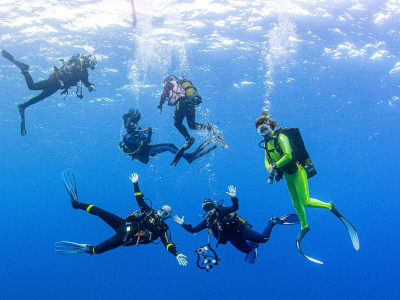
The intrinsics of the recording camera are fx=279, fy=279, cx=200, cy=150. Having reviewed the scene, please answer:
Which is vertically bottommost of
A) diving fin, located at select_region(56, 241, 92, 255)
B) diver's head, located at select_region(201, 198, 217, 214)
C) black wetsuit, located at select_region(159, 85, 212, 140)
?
diving fin, located at select_region(56, 241, 92, 255)

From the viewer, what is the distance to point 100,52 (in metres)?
19.6

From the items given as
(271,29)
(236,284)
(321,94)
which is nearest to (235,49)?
(271,29)

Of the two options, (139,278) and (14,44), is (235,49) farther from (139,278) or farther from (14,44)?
(139,278)

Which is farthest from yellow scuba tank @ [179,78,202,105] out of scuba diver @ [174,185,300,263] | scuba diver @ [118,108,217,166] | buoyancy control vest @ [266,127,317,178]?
scuba diver @ [174,185,300,263]

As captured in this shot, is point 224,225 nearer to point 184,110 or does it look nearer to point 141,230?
point 141,230

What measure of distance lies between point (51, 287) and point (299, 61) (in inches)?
1876

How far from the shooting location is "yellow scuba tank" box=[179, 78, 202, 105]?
9224 mm

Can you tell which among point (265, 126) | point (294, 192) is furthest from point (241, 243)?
point (265, 126)

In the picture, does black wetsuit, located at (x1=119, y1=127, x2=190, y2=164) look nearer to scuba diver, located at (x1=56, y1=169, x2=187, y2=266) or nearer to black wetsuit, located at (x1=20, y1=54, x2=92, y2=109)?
scuba diver, located at (x1=56, y1=169, x2=187, y2=266)

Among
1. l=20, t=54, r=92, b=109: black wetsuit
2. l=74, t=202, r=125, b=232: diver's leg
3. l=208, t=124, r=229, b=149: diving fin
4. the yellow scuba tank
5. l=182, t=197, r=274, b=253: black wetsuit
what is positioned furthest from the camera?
l=208, t=124, r=229, b=149: diving fin

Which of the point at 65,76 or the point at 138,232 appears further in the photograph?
the point at 65,76

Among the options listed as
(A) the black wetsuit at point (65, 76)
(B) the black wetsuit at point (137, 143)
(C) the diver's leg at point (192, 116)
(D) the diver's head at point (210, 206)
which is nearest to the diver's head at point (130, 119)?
(B) the black wetsuit at point (137, 143)

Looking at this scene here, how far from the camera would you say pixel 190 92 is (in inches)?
369

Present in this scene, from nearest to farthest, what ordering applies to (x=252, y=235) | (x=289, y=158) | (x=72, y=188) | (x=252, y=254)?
(x=289, y=158) < (x=72, y=188) < (x=252, y=235) < (x=252, y=254)
